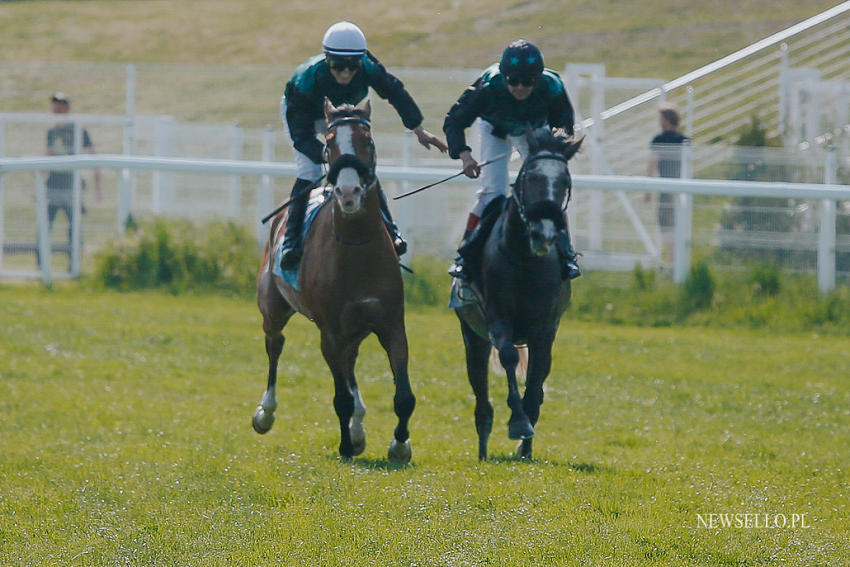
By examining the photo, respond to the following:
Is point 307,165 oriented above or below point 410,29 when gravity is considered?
below

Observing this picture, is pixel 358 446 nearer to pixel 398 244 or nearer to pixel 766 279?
pixel 398 244

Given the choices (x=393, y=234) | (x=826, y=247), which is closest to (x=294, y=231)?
(x=393, y=234)

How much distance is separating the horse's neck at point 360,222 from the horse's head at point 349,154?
0.11 metres

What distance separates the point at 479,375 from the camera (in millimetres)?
8594

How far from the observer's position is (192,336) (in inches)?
502

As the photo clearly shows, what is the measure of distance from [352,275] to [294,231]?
746mm

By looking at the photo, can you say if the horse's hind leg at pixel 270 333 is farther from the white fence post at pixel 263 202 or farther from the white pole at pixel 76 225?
the white pole at pixel 76 225

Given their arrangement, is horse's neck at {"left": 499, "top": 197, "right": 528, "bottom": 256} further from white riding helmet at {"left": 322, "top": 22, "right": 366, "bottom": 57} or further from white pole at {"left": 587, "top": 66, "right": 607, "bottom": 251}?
white pole at {"left": 587, "top": 66, "right": 607, "bottom": 251}

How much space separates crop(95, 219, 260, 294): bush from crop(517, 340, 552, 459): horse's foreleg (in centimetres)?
787

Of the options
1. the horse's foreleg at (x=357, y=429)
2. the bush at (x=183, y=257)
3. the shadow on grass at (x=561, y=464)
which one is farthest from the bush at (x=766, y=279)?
the horse's foreleg at (x=357, y=429)

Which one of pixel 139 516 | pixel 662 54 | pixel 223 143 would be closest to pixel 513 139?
pixel 139 516

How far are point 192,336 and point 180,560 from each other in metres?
7.14

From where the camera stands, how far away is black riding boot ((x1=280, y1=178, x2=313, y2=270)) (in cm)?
796

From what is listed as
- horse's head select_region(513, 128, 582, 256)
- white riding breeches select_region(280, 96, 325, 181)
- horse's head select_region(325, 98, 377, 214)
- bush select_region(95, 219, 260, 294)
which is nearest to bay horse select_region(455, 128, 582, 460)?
horse's head select_region(513, 128, 582, 256)
